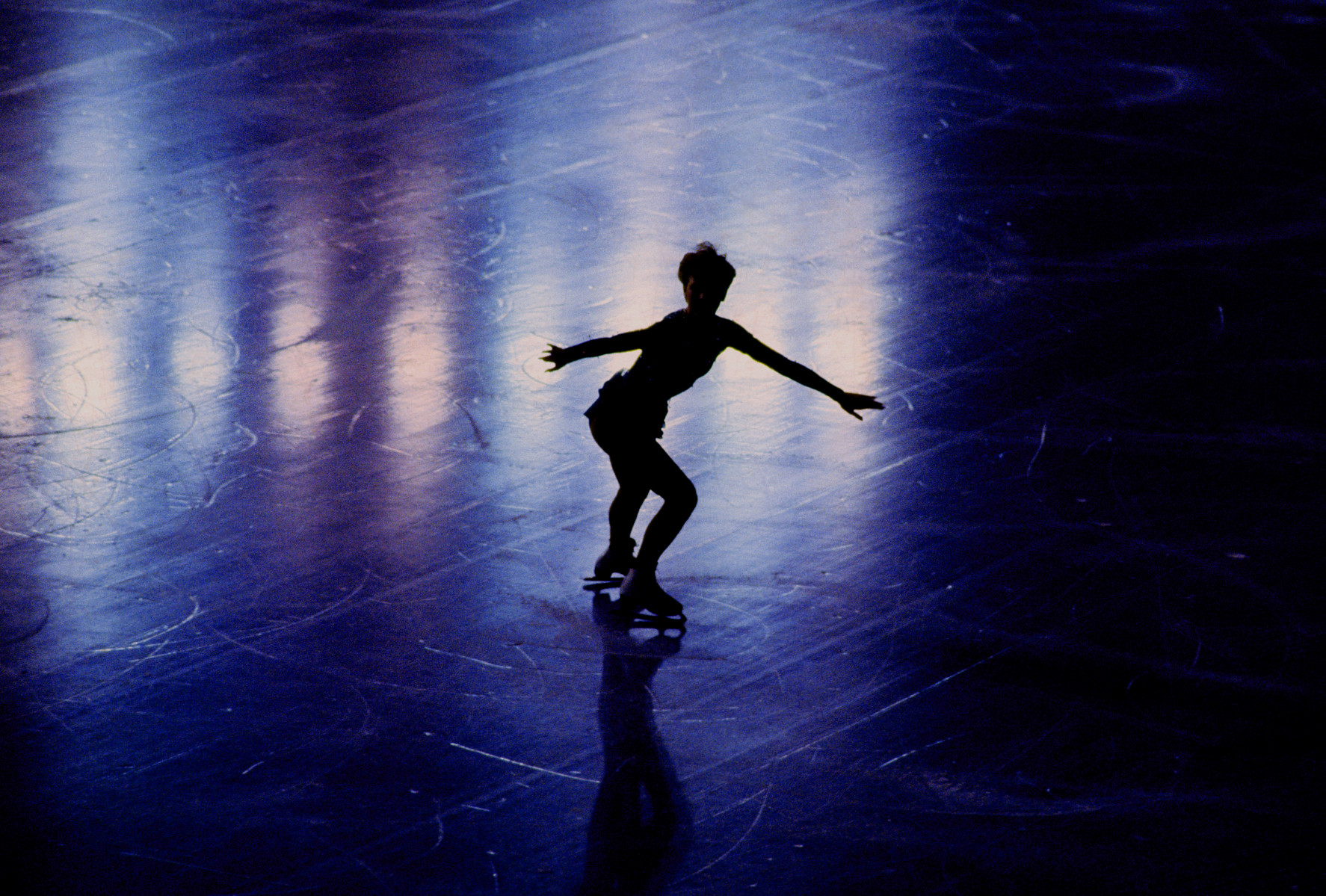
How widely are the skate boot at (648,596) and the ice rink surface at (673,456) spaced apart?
127mm

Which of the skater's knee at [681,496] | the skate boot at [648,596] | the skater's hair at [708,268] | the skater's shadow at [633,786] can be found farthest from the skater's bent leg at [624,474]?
the skater's hair at [708,268]

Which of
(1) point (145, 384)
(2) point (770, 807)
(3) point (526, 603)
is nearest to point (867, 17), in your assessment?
(1) point (145, 384)

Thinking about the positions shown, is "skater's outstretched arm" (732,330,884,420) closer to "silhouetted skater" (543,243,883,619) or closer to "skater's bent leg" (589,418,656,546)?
"silhouetted skater" (543,243,883,619)

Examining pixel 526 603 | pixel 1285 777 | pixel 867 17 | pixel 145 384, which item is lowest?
pixel 1285 777

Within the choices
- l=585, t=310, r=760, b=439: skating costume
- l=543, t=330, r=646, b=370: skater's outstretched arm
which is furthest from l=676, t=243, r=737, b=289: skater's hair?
l=543, t=330, r=646, b=370: skater's outstretched arm

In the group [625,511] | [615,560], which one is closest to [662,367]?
[625,511]

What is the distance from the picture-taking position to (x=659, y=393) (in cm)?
510

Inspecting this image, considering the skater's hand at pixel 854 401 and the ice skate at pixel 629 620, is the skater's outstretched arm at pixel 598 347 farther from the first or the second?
the ice skate at pixel 629 620

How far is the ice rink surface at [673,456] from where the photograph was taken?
13.5ft

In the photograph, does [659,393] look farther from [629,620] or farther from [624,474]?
[629,620]

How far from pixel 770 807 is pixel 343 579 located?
204 centimetres

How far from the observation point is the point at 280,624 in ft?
16.6

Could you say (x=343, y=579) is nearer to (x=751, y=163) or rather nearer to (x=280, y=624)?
(x=280, y=624)

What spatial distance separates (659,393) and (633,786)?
1.49 m
